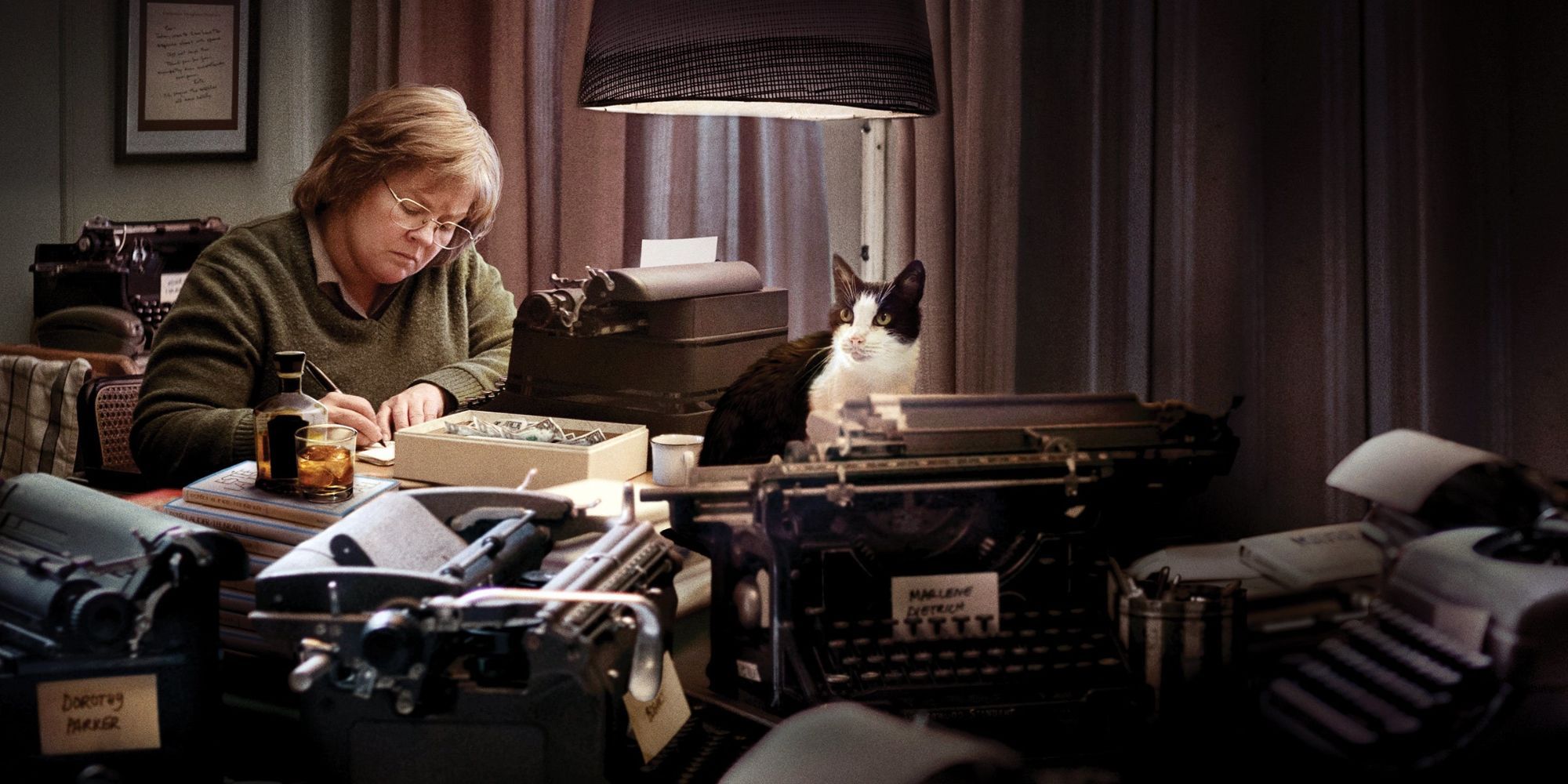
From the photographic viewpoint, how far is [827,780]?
813 millimetres

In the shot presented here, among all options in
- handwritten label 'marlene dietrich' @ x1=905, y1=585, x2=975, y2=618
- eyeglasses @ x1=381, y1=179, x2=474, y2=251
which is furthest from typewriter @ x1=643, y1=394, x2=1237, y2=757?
eyeglasses @ x1=381, y1=179, x2=474, y2=251

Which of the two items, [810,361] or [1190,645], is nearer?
[1190,645]

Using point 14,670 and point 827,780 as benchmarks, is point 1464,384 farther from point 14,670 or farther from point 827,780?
point 14,670

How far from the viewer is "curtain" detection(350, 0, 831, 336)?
3.05m

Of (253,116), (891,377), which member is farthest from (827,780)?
(253,116)

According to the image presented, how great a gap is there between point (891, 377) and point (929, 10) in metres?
1.18

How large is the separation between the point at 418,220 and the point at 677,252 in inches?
21.9

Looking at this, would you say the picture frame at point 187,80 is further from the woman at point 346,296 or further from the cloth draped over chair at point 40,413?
the woman at point 346,296

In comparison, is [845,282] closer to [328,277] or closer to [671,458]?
[671,458]

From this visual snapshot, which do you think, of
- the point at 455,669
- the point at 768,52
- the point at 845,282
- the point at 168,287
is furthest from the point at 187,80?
the point at 455,669

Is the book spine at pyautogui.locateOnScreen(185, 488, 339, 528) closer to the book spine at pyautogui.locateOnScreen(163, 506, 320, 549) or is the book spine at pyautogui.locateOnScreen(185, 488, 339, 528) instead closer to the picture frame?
the book spine at pyautogui.locateOnScreen(163, 506, 320, 549)

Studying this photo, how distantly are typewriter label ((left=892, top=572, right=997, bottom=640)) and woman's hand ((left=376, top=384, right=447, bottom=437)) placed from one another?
1276 mm

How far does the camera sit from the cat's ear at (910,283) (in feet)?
5.64

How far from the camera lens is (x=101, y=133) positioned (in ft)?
12.5
